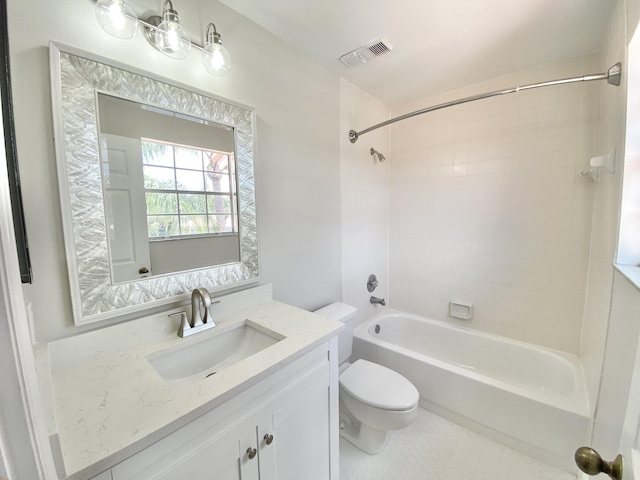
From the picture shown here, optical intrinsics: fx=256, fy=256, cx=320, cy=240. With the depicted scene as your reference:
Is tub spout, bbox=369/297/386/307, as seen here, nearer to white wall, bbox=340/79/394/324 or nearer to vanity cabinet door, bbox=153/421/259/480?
white wall, bbox=340/79/394/324

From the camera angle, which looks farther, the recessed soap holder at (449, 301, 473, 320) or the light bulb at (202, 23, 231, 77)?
the recessed soap holder at (449, 301, 473, 320)

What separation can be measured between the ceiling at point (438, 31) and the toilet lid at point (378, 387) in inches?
79.2

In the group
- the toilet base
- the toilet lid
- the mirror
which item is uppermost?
the mirror

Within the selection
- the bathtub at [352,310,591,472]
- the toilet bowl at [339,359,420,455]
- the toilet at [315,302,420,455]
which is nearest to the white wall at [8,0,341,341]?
the toilet at [315,302,420,455]

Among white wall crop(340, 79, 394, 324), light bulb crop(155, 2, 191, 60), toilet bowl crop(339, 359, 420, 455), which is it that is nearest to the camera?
light bulb crop(155, 2, 191, 60)

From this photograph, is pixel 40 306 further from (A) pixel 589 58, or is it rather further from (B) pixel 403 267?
(A) pixel 589 58

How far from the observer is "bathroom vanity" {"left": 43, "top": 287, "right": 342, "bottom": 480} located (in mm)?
595

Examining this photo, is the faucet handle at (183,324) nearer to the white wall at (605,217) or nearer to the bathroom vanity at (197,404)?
the bathroom vanity at (197,404)

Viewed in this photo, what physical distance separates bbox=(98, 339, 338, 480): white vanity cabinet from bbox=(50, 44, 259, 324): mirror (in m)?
0.54

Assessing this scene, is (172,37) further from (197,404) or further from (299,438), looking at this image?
(299,438)

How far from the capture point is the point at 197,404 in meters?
0.67

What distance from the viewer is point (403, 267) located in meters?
2.54

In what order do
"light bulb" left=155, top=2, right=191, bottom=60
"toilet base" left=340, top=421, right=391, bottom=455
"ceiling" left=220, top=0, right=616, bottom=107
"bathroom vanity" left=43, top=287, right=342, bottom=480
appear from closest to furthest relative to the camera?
"bathroom vanity" left=43, top=287, right=342, bottom=480 < "light bulb" left=155, top=2, right=191, bottom=60 < "ceiling" left=220, top=0, right=616, bottom=107 < "toilet base" left=340, top=421, right=391, bottom=455

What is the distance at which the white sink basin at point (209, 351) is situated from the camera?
3.22ft
